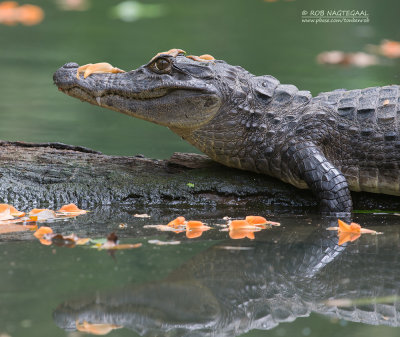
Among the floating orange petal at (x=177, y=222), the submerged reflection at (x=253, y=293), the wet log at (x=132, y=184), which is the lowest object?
the submerged reflection at (x=253, y=293)

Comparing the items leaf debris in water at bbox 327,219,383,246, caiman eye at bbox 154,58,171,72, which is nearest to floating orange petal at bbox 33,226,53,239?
caiman eye at bbox 154,58,171,72

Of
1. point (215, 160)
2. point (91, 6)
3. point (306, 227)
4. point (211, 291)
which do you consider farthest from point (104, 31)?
point (211, 291)

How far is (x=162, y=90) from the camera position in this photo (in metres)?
5.61

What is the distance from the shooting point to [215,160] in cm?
589

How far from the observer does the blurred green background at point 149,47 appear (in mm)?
8820

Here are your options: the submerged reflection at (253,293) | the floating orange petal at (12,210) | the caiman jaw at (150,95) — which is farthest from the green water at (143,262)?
the caiman jaw at (150,95)

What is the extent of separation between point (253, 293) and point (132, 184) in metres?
2.09

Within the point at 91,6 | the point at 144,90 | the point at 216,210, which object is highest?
the point at 91,6

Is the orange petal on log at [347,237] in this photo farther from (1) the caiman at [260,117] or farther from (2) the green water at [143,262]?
(1) the caiman at [260,117]

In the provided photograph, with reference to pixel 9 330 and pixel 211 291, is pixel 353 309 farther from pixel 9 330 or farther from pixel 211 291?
pixel 9 330

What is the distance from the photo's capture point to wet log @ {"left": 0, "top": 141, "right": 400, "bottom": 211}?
5418 millimetres

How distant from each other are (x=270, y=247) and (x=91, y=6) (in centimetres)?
1438

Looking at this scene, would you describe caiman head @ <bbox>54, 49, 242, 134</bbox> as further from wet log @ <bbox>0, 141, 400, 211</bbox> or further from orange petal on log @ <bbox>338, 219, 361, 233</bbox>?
orange petal on log @ <bbox>338, 219, 361, 233</bbox>

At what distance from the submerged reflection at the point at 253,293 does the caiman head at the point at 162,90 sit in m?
1.45
